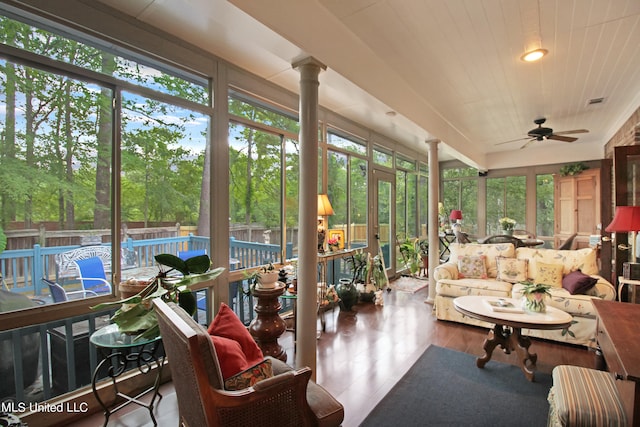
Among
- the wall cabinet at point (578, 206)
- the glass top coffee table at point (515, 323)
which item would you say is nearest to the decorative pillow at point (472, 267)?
the glass top coffee table at point (515, 323)

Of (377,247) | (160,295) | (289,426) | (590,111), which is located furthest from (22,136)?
(590,111)

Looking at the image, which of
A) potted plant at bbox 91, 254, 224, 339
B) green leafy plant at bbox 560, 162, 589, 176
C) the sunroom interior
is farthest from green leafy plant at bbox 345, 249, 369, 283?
green leafy plant at bbox 560, 162, 589, 176

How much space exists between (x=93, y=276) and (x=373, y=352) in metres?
2.55

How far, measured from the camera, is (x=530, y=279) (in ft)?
13.5

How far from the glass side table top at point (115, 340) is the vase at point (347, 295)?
279cm

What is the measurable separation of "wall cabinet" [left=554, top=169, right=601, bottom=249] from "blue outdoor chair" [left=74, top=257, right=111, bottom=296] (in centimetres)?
837

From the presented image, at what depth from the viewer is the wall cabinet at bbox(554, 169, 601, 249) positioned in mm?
6641

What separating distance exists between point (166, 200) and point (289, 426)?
211 cm

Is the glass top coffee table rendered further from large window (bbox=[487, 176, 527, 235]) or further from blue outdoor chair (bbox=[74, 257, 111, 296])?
large window (bbox=[487, 176, 527, 235])

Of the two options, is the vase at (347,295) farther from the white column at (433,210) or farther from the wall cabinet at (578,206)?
the wall cabinet at (578,206)

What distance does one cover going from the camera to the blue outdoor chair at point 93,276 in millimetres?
2303

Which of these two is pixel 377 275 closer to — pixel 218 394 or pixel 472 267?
pixel 472 267

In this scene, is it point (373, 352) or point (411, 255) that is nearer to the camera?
point (373, 352)

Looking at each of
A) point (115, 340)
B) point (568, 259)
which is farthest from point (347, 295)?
point (115, 340)
